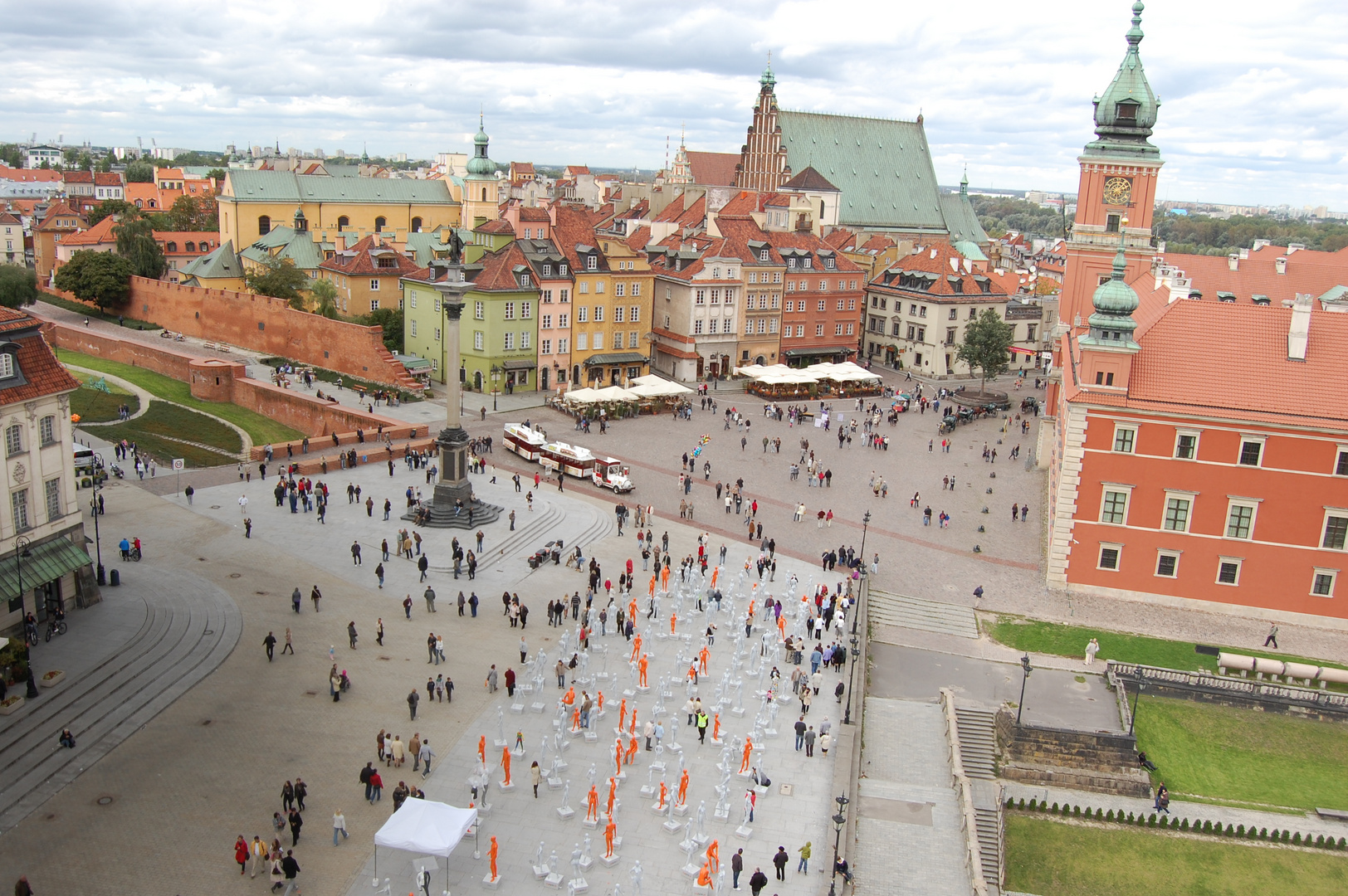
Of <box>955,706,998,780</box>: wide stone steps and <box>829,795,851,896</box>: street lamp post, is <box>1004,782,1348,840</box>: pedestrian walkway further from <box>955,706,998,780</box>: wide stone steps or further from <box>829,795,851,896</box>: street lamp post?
<box>829,795,851,896</box>: street lamp post

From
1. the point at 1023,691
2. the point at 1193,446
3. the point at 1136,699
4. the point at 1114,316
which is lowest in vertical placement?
the point at 1136,699

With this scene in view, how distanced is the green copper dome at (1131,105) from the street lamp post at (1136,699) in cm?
3227

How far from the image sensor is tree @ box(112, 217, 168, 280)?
90.2 meters

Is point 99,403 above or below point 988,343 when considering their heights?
below

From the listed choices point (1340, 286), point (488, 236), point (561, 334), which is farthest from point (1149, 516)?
point (488, 236)

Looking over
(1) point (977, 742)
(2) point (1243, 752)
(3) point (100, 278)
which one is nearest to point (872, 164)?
(3) point (100, 278)

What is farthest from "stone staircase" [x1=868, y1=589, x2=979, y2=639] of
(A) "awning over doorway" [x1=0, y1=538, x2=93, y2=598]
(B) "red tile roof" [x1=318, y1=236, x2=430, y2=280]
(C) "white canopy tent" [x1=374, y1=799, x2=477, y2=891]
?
(B) "red tile roof" [x1=318, y1=236, x2=430, y2=280]

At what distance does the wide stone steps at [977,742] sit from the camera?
30.0 metres

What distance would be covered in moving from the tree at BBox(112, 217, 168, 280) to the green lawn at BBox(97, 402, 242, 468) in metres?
34.2

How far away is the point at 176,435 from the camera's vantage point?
56.8m

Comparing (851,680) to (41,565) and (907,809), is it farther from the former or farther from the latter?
A: (41,565)

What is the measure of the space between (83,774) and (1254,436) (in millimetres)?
38067

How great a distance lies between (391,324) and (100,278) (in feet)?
96.3

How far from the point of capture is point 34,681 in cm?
2814
